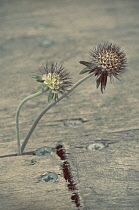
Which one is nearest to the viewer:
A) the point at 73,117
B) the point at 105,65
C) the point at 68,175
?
the point at 105,65

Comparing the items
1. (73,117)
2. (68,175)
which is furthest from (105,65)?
(73,117)

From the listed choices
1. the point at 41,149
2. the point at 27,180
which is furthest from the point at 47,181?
the point at 41,149

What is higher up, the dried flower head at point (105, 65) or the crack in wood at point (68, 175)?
the dried flower head at point (105, 65)

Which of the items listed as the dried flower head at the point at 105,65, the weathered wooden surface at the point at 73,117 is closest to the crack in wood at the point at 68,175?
the weathered wooden surface at the point at 73,117

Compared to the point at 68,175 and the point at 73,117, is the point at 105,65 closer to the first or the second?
the point at 68,175

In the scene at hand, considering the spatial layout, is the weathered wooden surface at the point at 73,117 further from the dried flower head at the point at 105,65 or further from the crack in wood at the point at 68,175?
the dried flower head at the point at 105,65

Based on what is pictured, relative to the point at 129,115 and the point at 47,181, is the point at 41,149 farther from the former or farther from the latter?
the point at 129,115

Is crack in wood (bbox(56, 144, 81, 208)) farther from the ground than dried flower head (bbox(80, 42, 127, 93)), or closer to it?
closer to it

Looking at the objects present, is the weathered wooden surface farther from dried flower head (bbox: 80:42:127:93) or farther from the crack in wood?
dried flower head (bbox: 80:42:127:93)

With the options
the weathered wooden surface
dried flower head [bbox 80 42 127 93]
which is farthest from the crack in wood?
dried flower head [bbox 80 42 127 93]
